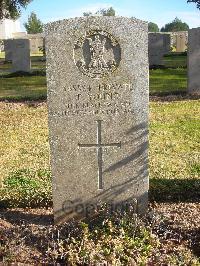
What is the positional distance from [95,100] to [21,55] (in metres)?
18.0

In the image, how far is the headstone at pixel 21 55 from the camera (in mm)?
21352

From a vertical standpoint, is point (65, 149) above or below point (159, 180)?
above

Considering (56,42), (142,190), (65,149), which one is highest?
(56,42)

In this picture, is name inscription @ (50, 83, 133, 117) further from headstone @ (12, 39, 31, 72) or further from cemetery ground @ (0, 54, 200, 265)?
headstone @ (12, 39, 31, 72)

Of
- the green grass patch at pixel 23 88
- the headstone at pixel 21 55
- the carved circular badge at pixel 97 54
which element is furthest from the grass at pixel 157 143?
the headstone at pixel 21 55

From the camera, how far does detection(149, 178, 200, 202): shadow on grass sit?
6129 millimetres

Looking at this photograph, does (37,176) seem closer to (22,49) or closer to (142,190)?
(142,190)

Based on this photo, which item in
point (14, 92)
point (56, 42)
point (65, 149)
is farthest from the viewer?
point (14, 92)

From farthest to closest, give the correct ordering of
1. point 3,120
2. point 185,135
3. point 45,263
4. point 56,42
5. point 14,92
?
point 14,92
point 3,120
point 185,135
point 56,42
point 45,263

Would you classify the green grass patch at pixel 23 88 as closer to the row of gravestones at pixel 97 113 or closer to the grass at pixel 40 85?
the grass at pixel 40 85

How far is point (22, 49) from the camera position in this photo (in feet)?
71.4

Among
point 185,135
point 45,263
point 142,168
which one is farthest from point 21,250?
point 185,135

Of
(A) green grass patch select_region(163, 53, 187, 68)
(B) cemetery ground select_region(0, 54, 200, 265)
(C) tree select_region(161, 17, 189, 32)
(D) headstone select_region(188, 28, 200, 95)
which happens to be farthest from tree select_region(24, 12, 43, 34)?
(B) cemetery ground select_region(0, 54, 200, 265)

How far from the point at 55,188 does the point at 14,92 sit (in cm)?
1279
